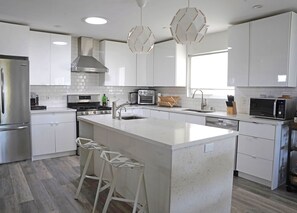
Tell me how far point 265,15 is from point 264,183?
98.4 inches

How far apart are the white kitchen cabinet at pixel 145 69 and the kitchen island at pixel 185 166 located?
3.26m

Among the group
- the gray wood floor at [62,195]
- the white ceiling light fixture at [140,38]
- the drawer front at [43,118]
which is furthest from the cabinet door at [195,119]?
the drawer front at [43,118]

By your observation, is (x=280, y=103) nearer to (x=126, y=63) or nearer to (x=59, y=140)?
(x=126, y=63)

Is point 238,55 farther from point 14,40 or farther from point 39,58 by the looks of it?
point 14,40

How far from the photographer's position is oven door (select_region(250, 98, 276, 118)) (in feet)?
10.6

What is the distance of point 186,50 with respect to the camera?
17.0ft

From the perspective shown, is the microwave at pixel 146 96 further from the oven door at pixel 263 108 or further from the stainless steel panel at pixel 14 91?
the oven door at pixel 263 108

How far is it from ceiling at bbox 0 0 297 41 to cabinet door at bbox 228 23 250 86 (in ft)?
0.52

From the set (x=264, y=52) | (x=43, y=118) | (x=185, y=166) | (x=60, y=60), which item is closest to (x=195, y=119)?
(x=264, y=52)

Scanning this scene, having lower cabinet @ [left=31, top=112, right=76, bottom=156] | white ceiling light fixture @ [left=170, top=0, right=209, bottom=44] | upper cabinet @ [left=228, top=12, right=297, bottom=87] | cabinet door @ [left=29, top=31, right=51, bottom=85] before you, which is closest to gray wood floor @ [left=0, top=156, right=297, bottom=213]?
lower cabinet @ [left=31, top=112, right=76, bottom=156]

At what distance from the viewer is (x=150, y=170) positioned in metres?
2.34

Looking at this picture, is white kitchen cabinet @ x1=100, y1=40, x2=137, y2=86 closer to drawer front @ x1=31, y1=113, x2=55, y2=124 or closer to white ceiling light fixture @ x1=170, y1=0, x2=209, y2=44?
drawer front @ x1=31, y1=113, x2=55, y2=124

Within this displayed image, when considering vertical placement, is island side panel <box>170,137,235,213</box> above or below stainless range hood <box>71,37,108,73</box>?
below

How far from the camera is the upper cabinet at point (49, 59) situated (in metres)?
4.37
